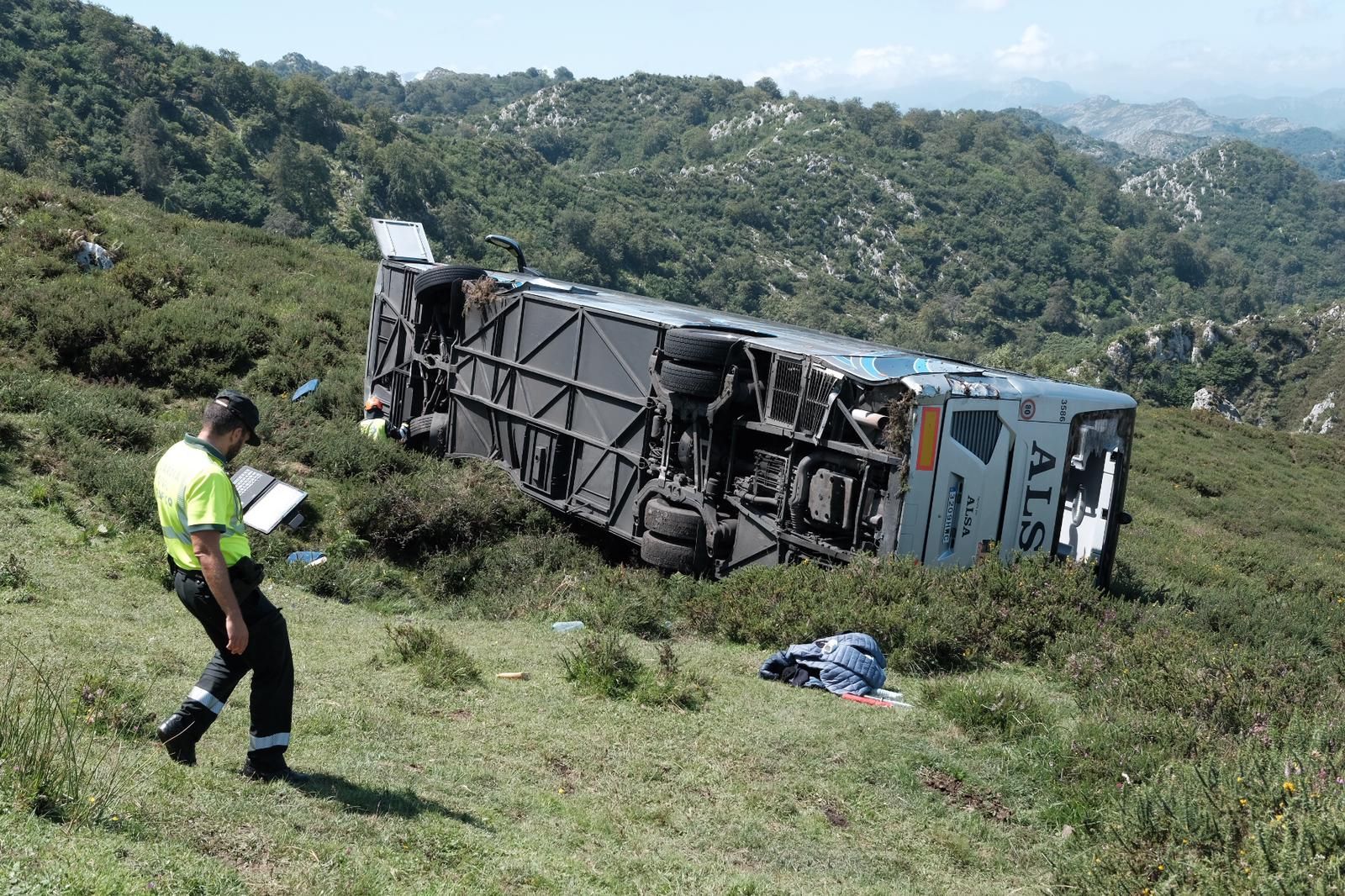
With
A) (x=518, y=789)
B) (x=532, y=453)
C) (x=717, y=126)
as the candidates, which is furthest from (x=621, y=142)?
(x=518, y=789)

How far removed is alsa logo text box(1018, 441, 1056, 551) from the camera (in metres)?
11.2

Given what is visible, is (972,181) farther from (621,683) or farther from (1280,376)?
(621,683)

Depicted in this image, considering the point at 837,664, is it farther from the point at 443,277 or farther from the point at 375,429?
the point at 443,277

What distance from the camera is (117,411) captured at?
13.6 metres

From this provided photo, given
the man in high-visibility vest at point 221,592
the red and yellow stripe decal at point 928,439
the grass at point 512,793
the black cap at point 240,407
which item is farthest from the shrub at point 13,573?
the red and yellow stripe decal at point 928,439

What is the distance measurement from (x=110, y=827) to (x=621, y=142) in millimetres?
144820

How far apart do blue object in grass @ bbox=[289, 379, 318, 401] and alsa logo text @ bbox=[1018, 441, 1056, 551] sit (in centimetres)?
1143

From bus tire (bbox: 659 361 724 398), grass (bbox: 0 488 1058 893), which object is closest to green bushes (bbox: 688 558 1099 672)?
grass (bbox: 0 488 1058 893)

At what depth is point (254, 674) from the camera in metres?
4.82

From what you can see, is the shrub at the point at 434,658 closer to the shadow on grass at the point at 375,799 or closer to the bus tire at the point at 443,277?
the shadow on grass at the point at 375,799

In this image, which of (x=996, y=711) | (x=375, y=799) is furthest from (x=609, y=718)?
(x=996, y=711)

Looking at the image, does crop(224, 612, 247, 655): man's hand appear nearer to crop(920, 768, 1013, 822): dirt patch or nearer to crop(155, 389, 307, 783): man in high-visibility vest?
crop(155, 389, 307, 783): man in high-visibility vest

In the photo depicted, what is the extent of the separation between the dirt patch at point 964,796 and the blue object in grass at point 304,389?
1340 cm

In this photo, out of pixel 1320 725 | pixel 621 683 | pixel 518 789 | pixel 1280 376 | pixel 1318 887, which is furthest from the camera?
pixel 1280 376
